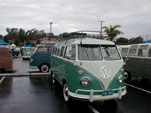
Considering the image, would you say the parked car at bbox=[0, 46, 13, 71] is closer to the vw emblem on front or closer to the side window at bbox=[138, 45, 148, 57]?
the side window at bbox=[138, 45, 148, 57]

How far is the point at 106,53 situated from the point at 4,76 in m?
7.45

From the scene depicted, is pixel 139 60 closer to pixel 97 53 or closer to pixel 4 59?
pixel 97 53

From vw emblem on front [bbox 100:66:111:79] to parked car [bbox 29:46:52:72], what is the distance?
7.56 metres

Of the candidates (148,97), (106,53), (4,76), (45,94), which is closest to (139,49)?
(148,97)

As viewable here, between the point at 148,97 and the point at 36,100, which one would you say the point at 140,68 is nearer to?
the point at 148,97

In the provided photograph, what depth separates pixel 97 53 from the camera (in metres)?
5.38

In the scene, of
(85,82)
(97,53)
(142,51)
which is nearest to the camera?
(85,82)

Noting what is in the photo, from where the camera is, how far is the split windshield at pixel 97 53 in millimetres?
5244

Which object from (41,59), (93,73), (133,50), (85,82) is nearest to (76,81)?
(85,82)

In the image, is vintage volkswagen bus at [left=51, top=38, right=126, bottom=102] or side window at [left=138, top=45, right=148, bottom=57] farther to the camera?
side window at [left=138, top=45, right=148, bottom=57]

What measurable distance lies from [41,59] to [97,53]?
7298mm

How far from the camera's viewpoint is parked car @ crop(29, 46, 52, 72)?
39.2ft

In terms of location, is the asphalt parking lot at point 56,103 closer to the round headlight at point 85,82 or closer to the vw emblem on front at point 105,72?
the round headlight at point 85,82

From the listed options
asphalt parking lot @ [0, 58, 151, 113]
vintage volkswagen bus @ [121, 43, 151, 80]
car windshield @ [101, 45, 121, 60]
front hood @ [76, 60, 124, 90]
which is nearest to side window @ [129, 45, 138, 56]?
vintage volkswagen bus @ [121, 43, 151, 80]
